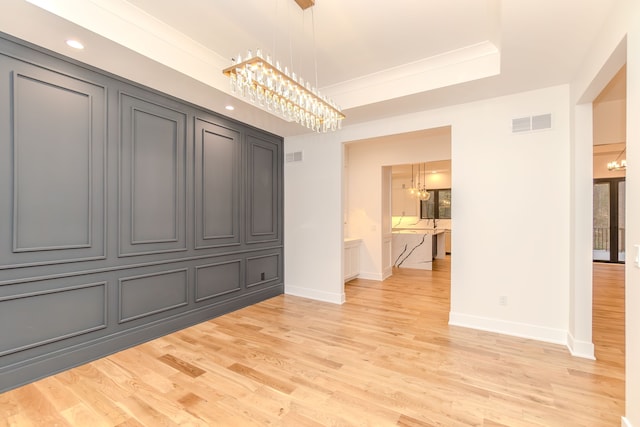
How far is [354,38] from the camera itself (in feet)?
9.38

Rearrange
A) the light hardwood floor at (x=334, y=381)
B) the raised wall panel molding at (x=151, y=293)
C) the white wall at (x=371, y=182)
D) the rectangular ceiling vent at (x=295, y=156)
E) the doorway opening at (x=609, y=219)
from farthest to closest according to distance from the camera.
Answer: the doorway opening at (x=609, y=219) < the white wall at (x=371, y=182) < the rectangular ceiling vent at (x=295, y=156) < the raised wall panel molding at (x=151, y=293) < the light hardwood floor at (x=334, y=381)

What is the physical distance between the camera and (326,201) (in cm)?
480

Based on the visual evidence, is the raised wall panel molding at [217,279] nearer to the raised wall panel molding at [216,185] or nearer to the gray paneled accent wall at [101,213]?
the gray paneled accent wall at [101,213]

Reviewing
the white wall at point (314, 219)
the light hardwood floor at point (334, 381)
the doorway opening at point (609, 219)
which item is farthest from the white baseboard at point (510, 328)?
the doorway opening at point (609, 219)

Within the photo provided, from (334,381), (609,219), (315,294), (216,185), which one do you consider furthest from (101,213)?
(609,219)

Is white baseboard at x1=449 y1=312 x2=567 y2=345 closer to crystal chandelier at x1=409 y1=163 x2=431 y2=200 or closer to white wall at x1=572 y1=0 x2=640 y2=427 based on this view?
white wall at x1=572 y1=0 x2=640 y2=427

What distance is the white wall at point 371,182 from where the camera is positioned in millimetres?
5922

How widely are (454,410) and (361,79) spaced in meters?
3.51

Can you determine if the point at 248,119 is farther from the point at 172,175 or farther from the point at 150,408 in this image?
the point at 150,408

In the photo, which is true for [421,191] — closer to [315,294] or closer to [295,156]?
[295,156]

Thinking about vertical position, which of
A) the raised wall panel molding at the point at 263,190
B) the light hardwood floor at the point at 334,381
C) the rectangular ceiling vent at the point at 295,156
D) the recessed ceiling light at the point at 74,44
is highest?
the recessed ceiling light at the point at 74,44

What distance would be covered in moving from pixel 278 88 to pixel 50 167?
6.79 ft

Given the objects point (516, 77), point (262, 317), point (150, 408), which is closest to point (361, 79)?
point (516, 77)

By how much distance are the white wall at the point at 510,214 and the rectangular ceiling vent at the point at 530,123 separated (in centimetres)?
6
